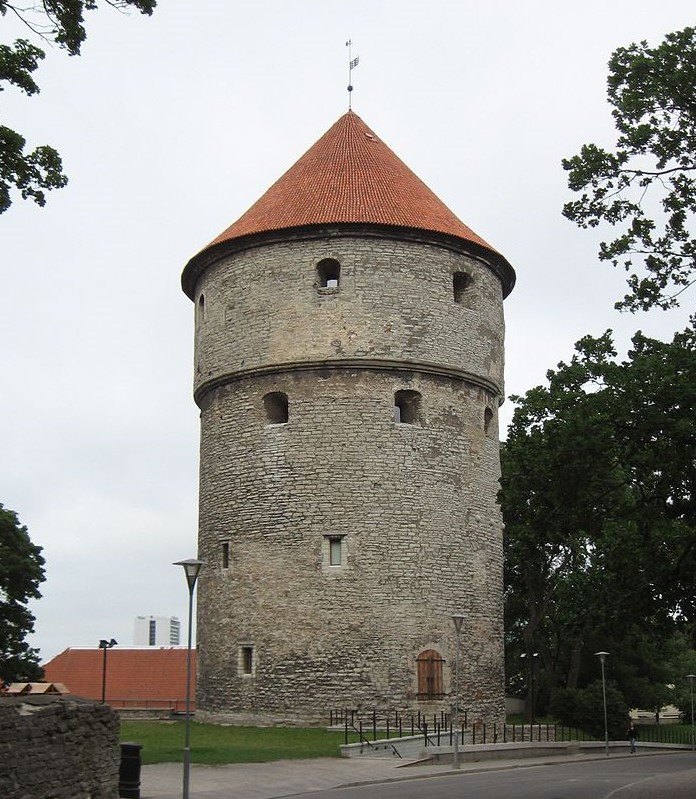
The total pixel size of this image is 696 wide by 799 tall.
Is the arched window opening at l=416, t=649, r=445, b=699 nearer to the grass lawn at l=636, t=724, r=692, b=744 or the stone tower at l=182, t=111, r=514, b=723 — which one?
the stone tower at l=182, t=111, r=514, b=723

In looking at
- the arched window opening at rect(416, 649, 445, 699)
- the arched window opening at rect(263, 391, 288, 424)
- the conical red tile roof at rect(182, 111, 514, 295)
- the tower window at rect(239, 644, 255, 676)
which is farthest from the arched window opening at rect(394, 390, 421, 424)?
the tower window at rect(239, 644, 255, 676)


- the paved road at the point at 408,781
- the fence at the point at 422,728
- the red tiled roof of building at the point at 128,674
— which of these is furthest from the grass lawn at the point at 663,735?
the paved road at the point at 408,781

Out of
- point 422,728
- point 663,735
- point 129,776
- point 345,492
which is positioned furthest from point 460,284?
point 663,735

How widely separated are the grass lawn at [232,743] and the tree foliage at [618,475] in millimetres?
5087

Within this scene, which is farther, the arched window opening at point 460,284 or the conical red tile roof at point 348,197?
the arched window opening at point 460,284

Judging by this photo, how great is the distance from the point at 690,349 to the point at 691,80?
334 centimetres

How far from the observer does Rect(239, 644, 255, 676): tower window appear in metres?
23.0

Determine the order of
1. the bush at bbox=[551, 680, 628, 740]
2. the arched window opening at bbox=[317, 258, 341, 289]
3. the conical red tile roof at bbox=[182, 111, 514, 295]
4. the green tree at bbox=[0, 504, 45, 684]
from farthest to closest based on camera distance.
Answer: the bush at bbox=[551, 680, 628, 740] < the green tree at bbox=[0, 504, 45, 684] < the conical red tile roof at bbox=[182, 111, 514, 295] < the arched window opening at bbox=[317, 258, 341, 289]

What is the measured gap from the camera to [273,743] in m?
19.8

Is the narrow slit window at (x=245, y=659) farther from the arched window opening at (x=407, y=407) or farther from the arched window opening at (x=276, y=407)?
the arched window opening at (x=407, y=407)

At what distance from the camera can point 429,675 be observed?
2256 centimetres

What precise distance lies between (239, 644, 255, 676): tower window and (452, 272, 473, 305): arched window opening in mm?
8933

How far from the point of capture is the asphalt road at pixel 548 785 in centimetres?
1369

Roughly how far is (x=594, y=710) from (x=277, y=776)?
17.8m
